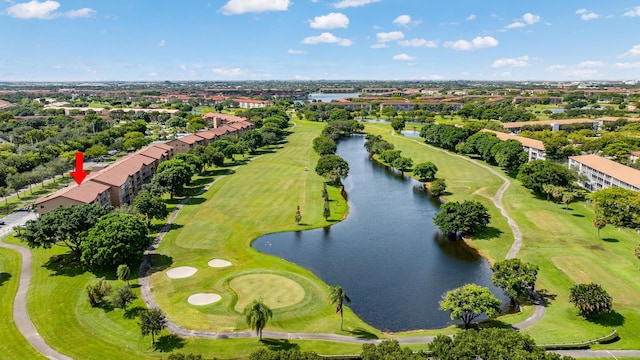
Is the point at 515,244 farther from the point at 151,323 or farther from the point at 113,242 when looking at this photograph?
the point at 113,242

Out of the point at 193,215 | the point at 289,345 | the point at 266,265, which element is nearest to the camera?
the point at 289,345

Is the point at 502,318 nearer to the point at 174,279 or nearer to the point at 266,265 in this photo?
the point at 266,265

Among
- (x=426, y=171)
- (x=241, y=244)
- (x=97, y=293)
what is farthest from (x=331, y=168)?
(x=97, y=293)

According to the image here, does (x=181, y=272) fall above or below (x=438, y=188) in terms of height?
below

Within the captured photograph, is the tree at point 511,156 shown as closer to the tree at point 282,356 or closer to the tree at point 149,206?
the tree at point 149,206

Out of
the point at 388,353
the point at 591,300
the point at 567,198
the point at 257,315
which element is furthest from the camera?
the point at 567,198

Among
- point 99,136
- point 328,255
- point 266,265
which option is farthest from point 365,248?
point 99,136
